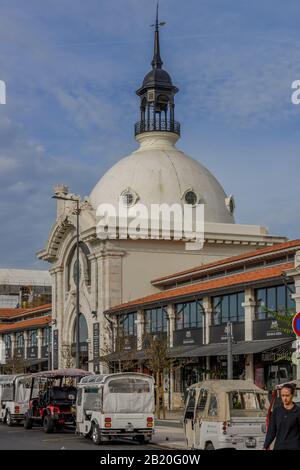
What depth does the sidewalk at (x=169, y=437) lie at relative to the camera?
1148 inches

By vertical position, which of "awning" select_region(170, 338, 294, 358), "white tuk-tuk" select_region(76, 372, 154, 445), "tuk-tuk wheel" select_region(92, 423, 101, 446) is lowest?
"tuk-tuk wheel" select_region(92, 423, 101, 446)

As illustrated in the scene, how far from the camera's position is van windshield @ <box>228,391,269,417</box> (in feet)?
77.3

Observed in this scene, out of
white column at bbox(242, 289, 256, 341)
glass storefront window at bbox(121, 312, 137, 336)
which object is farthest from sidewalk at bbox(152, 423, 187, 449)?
glass storefront window at bbox(121, 312, 137, 336)

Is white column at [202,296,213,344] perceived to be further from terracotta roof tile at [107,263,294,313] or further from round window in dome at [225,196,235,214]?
round window in dome at [225,196,235,214]

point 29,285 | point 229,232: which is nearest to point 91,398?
point 229,232

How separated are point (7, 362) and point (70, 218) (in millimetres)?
14210

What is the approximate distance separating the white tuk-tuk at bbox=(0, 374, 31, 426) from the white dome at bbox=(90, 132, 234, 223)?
29.1 m

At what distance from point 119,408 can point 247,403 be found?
754cm

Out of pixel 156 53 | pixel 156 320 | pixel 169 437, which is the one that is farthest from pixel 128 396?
pixel 156 53

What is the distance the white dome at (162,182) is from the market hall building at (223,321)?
9305 millimetres

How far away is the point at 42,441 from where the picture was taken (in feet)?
106

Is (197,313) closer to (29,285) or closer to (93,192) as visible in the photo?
(93,192)

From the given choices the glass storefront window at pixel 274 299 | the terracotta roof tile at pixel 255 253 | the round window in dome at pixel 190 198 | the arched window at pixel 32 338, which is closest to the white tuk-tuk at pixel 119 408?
the glass storefront window at pixel 274 299

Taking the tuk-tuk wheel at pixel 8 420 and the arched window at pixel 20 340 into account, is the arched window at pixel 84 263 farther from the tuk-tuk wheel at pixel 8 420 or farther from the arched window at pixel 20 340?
the tuk-tuk wheel at pixel 8 420
